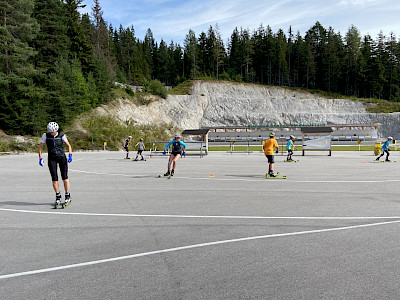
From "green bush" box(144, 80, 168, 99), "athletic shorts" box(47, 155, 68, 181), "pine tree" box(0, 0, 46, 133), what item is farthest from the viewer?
"green bush" box(144, 80, 168, 99)

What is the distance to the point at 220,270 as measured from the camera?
364 centimetres

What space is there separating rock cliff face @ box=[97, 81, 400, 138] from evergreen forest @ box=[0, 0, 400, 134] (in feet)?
28.9

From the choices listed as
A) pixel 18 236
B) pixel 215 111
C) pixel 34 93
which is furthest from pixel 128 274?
pixel 215 111

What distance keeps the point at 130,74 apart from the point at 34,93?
54.6 metres

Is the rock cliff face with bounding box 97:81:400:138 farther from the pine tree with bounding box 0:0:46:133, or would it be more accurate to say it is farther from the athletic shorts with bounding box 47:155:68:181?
the athletic shorts with bounding box 47:155:68:181

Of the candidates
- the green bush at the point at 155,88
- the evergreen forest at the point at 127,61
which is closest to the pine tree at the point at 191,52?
the evergreen forest at the point at 127,61

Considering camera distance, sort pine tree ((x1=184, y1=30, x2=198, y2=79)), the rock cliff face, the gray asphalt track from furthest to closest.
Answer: pine tree ((x1=184, y1=30, x2=198, y2=79)) → the rock cliff face → the gray asphalt track

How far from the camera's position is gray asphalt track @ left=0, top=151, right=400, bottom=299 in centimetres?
322

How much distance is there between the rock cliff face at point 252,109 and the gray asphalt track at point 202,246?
54870 mm

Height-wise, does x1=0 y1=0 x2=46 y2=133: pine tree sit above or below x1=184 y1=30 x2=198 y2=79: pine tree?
below

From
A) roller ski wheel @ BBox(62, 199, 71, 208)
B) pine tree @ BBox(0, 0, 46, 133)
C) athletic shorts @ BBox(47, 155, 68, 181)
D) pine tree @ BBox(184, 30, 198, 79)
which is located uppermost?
pine tree @ BBox(184, 30, 198, 79)

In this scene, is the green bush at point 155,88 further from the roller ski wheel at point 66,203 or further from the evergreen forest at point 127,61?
the roller ski wheel at point 66,203

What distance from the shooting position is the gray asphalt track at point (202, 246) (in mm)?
3221

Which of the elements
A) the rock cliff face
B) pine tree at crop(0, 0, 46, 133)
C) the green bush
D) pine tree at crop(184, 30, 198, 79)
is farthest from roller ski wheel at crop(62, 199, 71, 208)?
pine tree at crop(184, 30, 198, 79)
